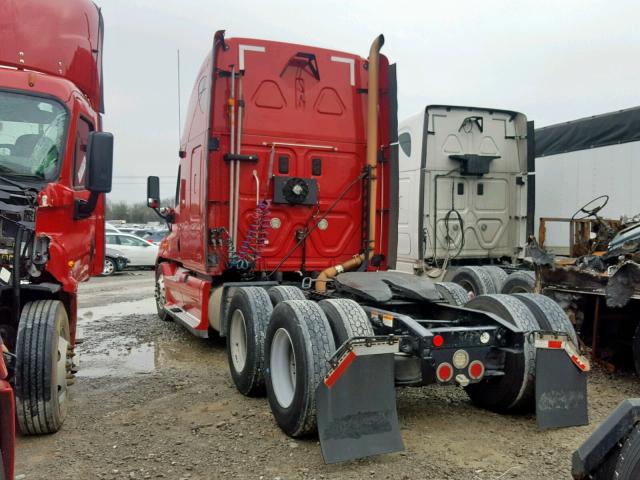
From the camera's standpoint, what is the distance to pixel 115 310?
10.7m

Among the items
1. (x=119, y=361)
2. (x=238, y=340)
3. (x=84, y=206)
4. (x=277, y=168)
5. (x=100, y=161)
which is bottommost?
(x=119, y=361)

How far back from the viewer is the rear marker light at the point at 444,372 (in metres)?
3.73

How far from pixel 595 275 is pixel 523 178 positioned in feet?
13.1

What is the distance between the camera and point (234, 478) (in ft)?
11.3

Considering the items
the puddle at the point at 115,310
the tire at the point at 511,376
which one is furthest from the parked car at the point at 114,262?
the tire at the point at 511,376

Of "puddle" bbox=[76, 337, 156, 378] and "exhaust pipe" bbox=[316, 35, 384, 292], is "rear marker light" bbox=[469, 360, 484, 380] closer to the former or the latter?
"exhaust pipe" bbox=[316, 35, 384, 292]

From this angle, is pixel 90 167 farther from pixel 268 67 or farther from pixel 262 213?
pixel 268 67

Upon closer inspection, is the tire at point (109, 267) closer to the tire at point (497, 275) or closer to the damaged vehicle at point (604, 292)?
the tire at point (497, 275)

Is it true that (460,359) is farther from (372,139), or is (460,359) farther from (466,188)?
(466,188)

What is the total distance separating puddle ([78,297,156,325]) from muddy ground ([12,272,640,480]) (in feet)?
13.0

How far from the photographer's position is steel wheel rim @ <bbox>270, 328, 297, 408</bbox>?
165 inches

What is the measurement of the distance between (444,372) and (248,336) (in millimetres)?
1885

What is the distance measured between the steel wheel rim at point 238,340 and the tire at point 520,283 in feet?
12.1

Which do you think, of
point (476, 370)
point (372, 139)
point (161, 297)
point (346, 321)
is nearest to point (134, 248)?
point (161, 297)
